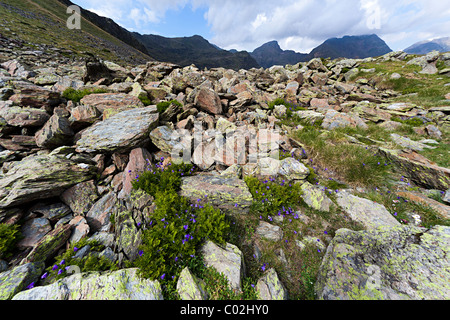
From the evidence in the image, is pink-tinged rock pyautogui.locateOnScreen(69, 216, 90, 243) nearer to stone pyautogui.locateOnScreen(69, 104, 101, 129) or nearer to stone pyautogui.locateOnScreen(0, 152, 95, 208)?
stone pyautogui.locateOnScreen(0, 152, 95, 208)

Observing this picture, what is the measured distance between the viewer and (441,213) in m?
4.42

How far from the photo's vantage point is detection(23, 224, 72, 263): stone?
3.79 m

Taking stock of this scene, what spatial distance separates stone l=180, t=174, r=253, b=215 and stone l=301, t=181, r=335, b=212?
1949 millimetres

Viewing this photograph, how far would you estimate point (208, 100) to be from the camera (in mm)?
9508

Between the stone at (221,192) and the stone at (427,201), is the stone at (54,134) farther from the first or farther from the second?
the stone at (427,201)

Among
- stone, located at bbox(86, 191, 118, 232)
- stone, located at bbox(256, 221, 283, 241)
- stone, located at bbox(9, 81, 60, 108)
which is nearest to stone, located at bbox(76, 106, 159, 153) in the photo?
stone, located at bbox(86, 191, 118, 232)

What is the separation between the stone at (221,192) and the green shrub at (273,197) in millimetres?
250

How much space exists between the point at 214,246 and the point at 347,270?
117 inches

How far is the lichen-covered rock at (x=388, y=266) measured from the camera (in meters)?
2.89

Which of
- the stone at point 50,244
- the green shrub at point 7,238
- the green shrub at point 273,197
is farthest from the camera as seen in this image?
the green shrub at point 273,197

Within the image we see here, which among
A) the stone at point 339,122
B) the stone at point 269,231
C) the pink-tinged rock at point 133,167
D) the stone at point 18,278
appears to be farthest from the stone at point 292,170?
the stone at point 18,278

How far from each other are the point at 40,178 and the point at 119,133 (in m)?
2.76

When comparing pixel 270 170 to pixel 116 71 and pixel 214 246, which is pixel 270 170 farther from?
pixel 116 71
